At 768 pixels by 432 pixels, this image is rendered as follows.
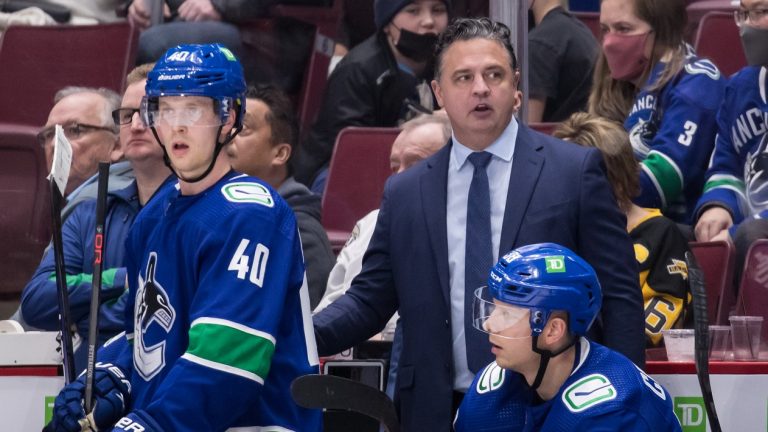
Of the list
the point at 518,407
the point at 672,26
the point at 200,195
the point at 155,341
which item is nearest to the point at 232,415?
the point at 155,341

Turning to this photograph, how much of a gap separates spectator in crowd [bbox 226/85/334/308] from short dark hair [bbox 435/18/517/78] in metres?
0.99

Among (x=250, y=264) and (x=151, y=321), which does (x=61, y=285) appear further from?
(x=250, y=264)

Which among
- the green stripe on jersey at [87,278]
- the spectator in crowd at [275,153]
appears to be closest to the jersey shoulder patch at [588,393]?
the green stripe on jersey at [87,278]

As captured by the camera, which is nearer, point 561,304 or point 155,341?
point 155,341

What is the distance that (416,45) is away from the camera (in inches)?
213

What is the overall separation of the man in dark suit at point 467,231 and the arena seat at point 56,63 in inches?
102

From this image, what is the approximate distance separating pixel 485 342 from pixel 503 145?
47 centimetres

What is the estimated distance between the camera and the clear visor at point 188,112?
2670 millimetres

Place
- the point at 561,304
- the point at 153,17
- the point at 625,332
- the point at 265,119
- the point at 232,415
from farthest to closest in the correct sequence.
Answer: the point at 153,17 → the point at 265,119 → the point at 625,332 → the point at 561,304 → the point at 232,415

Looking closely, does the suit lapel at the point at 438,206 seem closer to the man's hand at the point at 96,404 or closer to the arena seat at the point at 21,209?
the man's hand at the point at 96,404

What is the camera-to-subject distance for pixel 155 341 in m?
2.64

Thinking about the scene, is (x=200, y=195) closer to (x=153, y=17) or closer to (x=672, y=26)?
(x=672, y=26)

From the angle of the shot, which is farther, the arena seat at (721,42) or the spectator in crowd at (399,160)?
the arena seat at (721,42)

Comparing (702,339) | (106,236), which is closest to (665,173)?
(702,339)
